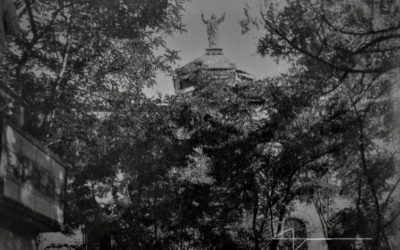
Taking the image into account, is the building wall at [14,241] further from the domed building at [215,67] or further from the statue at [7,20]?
the domed building at [215,67]

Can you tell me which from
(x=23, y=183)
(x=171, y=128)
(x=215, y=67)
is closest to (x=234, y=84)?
(x=171, y=128)

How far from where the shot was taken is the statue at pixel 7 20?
883cm

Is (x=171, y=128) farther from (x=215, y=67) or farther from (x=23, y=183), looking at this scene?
(x=215, y=67)

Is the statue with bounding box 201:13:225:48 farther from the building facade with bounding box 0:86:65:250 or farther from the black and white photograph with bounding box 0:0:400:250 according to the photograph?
the building facade with bounding box 0:86:65:250

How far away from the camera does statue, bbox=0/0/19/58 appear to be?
8.83 meters

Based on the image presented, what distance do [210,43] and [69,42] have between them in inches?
861

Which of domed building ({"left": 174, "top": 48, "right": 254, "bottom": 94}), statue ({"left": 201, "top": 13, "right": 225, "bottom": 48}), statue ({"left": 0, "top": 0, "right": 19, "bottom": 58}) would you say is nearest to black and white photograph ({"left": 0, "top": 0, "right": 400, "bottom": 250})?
statue ({"left": 0, "top": 0, "right": 19, "bottom": 58})

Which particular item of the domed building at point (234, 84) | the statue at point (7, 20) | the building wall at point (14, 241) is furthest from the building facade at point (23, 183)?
the domed building at point (234, 84)

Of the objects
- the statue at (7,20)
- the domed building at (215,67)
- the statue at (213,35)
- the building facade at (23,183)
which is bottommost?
the building facade at (23,183)

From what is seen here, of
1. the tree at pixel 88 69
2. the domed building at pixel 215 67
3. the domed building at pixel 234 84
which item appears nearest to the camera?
the tree at pixel 88 69

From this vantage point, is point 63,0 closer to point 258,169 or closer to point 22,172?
point 22,172

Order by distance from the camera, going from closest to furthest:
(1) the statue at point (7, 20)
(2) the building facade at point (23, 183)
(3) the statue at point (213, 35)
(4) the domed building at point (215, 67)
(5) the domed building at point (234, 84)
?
(2) the building facade at point (23, 183)
(1) the statue at point (7, 20)
(5) the domed building at point (234, 84)
(4) the domed building at point (215, 67)
(3) the statue at point (213, 35)

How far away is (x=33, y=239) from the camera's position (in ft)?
31.7

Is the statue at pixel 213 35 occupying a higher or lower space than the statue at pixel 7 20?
higher
